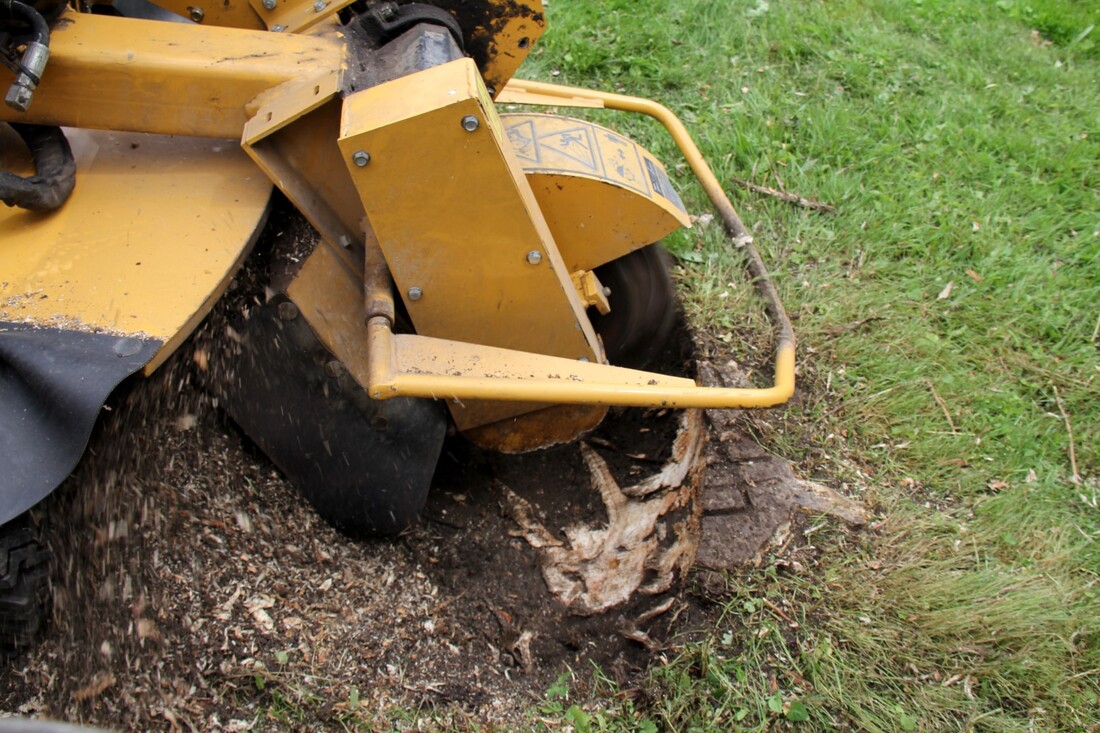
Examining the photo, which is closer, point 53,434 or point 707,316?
point 53,434

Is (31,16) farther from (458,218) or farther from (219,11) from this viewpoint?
(458,218)

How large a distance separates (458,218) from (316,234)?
18.2 inches

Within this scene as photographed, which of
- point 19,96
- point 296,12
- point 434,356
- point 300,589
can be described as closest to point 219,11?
point 296,12

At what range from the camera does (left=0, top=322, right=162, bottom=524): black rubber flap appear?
1652mm

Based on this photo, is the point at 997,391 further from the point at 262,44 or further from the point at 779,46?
the point at 262,44

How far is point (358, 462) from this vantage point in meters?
A: 2.46

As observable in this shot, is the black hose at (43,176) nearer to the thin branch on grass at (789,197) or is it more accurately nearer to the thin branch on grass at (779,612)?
the thin branch on grass at (779,612)

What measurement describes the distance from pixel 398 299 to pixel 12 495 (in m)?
0.96

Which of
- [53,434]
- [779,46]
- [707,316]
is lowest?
[707,316]

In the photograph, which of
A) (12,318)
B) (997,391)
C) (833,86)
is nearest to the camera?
(12,318)

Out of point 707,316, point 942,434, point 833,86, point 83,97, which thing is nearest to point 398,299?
point 83,97

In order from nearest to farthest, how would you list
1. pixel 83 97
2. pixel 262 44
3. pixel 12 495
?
pixel 12 495 < pixel 83 97 < pixel 262 44

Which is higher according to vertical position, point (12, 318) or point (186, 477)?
point (12, 318)

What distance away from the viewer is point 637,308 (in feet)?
9.64
